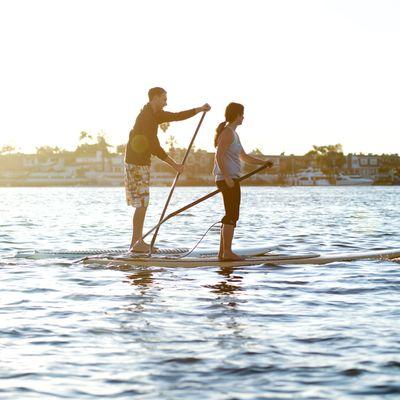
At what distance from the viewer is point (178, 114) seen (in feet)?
37.2

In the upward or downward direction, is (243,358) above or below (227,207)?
below

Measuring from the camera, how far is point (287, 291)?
9.44 meters

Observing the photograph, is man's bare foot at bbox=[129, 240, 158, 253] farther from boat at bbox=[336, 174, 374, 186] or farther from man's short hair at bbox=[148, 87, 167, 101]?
boat at bbox=[336, 174, 374, 186]

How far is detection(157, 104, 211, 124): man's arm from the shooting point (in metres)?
11.1

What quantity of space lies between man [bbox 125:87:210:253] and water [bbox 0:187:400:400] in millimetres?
1067

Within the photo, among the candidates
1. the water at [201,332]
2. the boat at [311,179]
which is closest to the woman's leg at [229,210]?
the water at [201,332]

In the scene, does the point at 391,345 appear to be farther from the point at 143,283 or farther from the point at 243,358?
the point at 143,283

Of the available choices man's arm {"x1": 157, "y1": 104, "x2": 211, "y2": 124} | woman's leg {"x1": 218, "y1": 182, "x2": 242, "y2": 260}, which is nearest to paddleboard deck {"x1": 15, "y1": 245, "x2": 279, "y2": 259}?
woman's leg {"x1": 218, "y1": 182, "x2": 242, "y2": 260}

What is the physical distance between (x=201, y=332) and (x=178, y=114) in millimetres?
4818

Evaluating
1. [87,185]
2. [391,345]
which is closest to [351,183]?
[87,185]

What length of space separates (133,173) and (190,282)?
2.17m

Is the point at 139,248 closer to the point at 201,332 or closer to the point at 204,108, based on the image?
the point at 204,108

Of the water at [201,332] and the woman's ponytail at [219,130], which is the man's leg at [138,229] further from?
the woman's ponytail at [219,130]

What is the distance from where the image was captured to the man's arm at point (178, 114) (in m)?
11.1
